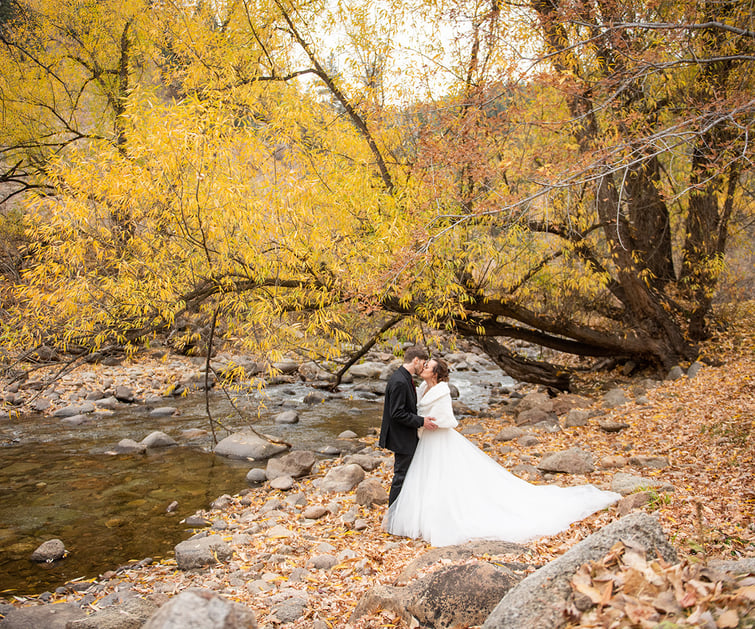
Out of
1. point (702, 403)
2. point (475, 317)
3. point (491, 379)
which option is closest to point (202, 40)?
point (475, 317)

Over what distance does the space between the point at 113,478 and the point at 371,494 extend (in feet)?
15.5

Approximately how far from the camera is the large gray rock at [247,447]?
10.6 metres

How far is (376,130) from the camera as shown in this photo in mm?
9945

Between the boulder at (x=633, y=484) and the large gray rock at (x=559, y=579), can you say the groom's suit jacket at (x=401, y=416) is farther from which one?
the large gray rock at (x=559, y=579)

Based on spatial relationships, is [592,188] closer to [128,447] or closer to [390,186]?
[390,186]

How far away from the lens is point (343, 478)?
8531 millimetres

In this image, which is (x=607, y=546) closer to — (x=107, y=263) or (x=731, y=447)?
(x=731, y=447)

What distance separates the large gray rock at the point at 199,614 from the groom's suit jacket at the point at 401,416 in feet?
12.8

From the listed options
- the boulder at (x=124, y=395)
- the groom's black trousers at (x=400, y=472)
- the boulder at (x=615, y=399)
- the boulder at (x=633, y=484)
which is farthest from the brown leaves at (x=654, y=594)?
the boulder at (x=124, y=395)

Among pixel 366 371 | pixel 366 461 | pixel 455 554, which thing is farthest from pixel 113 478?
pixel 366 371

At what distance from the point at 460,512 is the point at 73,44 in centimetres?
1644

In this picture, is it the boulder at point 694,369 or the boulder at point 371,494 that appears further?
the boulder at point 694,369

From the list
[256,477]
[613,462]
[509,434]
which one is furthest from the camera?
[509,434]

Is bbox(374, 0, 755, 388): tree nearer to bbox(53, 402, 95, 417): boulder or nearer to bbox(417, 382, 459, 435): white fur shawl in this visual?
bbox(417, 382, 459, 435): white fur shawl
